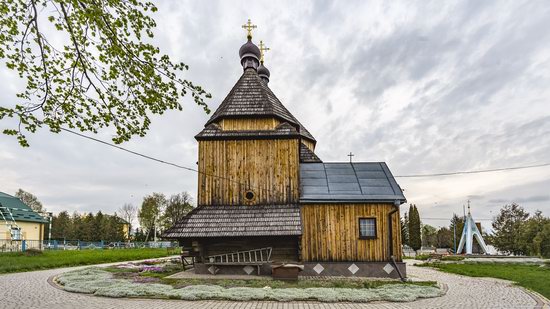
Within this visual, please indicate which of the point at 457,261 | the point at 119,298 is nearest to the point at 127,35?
the point at 119,298

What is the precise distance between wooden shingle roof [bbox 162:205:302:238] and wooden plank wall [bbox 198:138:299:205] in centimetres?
46

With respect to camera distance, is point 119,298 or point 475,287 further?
point 475,287

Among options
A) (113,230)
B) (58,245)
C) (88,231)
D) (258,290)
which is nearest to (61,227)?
(88,231)

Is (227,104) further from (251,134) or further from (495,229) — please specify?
(495,229)

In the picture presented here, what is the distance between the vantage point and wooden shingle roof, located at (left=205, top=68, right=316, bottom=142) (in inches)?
591

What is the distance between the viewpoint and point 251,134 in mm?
14602

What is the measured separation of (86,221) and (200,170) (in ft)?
162

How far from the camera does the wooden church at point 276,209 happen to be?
13227 millimetres

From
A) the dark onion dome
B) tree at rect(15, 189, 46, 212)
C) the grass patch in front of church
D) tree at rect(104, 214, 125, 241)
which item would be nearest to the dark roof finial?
the dark onion dome

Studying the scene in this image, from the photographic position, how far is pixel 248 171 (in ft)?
47.5

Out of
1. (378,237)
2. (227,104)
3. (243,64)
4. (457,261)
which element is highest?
(243,64)

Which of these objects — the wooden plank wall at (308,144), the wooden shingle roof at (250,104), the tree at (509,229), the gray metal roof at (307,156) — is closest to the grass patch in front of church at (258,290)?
the wooden shingle roof at (250,104)

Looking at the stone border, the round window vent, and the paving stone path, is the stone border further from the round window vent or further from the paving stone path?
the round window vent

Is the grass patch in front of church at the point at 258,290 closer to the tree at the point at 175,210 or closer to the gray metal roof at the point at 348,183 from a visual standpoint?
the gray metal roof at the point at 348,183
